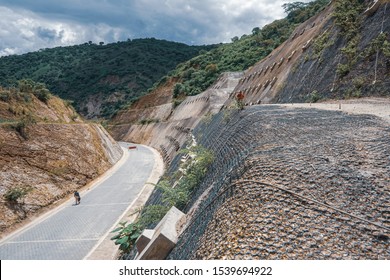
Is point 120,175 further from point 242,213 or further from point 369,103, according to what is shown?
point 242,213

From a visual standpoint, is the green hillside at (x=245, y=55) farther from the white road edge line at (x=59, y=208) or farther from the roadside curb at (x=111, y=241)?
the roadside curb at (x=111, y=241)

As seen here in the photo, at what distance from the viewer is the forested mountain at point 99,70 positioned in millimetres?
91125

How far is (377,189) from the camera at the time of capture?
19.3ft

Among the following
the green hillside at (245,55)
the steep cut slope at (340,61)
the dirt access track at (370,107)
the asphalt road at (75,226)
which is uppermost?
the green hillside at (245,55)

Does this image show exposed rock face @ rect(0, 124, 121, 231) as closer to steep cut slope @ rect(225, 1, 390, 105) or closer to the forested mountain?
steep cut slope @ rect(225, 1, 390, 105)

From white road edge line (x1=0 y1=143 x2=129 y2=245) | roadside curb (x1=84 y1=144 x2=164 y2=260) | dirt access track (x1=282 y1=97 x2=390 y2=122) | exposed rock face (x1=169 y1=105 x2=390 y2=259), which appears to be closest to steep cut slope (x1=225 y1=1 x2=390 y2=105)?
Result: dirt access track (x1=282 y1=97 x2=390 y2=122)

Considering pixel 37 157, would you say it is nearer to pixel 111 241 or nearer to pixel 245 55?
pixel 111 241

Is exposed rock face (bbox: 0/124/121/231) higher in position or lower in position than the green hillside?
lower

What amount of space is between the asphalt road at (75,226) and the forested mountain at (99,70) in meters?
63.3

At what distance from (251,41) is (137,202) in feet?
149

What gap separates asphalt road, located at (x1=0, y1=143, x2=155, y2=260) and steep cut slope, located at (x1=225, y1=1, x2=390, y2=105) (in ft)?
42.4

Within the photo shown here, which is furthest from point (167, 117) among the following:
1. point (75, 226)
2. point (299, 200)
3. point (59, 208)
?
point (299, 200)

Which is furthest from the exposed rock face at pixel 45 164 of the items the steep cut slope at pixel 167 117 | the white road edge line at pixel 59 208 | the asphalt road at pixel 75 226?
the steep cut slope at pixel 167 117

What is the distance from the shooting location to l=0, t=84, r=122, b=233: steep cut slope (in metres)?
18.6
